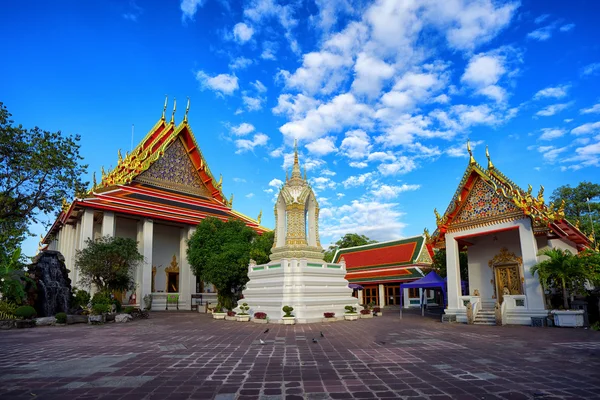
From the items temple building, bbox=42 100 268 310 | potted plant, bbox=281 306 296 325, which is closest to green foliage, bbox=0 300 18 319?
temple building, bbox=42 100 268 310

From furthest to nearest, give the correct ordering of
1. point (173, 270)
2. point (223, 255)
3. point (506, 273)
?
1. point (173, 270)
2. point (223, 255)
3. point (506, 273)

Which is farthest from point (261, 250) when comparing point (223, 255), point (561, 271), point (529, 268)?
point (561, 271)

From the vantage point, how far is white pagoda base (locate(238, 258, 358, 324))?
1448 cm

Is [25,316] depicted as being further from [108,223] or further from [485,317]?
[485,317]

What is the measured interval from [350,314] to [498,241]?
6.29 meters

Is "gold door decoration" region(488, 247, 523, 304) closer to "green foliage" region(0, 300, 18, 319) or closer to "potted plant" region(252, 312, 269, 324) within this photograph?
"potted plant" region(252, 312, 269, 324)

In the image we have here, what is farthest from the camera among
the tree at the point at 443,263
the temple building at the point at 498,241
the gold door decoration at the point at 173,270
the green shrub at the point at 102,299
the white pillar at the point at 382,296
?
the white pillar at the point at 382,296

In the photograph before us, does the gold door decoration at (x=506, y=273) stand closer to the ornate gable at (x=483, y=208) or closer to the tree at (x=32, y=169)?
the ornate gable at (x=483, y=208)

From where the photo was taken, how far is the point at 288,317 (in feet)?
45.0

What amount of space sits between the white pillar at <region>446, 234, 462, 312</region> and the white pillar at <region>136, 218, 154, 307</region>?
51.3 ft

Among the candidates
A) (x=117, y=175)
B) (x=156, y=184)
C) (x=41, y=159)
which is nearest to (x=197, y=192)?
(x=156, y=184)

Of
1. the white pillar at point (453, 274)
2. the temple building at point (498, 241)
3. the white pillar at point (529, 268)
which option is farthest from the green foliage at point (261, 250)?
the white pillar at point (529, 268)

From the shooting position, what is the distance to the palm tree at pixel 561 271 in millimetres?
11133

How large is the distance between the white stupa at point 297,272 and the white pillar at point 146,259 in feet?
25.2
